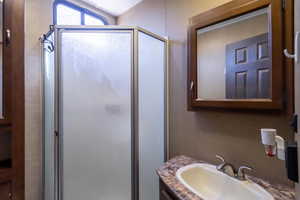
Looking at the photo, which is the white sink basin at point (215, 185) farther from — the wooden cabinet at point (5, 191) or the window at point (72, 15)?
the window at point (72, 15)

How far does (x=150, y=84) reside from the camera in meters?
1.69

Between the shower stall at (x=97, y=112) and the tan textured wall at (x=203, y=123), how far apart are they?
0.34 m

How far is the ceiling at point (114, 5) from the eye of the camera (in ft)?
7.01

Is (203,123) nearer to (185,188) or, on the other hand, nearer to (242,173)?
(242,173)

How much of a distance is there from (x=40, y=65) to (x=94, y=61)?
26.9 inches

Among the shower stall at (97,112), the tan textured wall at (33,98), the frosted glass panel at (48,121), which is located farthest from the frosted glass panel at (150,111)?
the tan textured wall at (33,98)


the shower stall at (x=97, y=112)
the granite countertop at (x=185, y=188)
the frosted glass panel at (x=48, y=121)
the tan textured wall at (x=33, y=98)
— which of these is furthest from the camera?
the tan textured wall at (x=33, y=98)

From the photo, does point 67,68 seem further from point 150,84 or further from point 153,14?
point 153,14

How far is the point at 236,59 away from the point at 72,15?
6.07 ft

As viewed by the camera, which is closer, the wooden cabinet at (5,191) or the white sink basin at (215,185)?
the white sink basin at (215,185)

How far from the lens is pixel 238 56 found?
1.23m

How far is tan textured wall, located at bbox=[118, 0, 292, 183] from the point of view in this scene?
1137 millimetres

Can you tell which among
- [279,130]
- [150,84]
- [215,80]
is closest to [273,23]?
[215,80]

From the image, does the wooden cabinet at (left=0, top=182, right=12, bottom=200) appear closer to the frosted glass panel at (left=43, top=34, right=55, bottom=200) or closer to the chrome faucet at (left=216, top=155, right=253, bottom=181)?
the frosted glass panel at (left=43, top=34, right=55, bottom=200)
